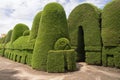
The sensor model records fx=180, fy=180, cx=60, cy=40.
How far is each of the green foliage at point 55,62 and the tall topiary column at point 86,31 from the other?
4562 millimetres

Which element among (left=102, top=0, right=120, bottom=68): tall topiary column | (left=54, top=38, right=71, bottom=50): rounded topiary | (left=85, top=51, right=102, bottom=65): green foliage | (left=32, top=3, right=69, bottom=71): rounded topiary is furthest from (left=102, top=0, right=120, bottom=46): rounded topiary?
(left=54, top=38, right=71, bottom=50): rounded topiary

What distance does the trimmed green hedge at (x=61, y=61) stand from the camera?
14788 mm

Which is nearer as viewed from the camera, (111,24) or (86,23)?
(111,24)

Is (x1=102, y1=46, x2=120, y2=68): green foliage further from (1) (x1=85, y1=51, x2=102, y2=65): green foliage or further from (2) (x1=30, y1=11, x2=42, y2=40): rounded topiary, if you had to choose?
(2) (x1=30, y1=11, x2=42, y2=40): rounded topiary

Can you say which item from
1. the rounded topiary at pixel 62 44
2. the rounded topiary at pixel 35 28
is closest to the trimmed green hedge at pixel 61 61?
the rounded topiary at pixel 62 44

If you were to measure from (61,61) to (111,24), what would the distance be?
620 cm

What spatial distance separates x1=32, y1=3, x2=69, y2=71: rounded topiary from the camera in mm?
15891

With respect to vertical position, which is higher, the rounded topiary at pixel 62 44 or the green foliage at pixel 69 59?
the rounded topiary at pixel 62 44

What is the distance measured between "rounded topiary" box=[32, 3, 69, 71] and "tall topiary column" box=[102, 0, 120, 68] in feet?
13.0

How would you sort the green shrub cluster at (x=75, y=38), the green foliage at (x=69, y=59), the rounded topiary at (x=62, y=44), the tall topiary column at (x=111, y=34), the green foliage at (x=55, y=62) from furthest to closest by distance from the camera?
1. the tall topiary column at (x=111, y=34)
2. the rounded topiary at (x=62, y=44)
3. the green shrub cluster at (x=75, y=38)
4. the green foliage at (x=69, y=59)
5. the green foliage at (x=55, y=62)

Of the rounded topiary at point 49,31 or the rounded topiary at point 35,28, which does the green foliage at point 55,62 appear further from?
the rounded topiary at point 35,28

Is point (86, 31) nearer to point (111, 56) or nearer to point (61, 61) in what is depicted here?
point (111, 56)

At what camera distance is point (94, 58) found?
1805cm

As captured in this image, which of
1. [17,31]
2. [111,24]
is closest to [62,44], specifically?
[111,24]
